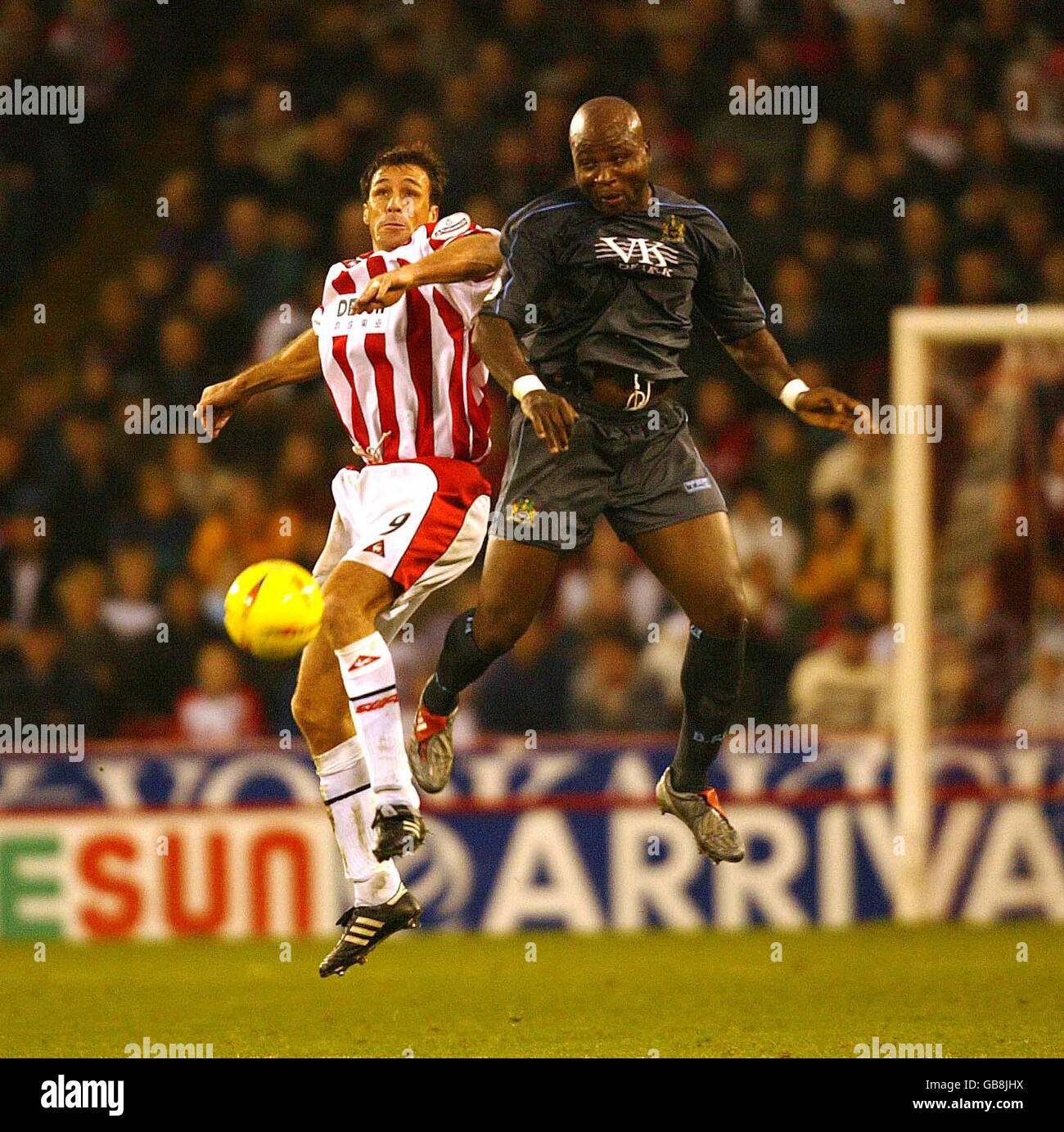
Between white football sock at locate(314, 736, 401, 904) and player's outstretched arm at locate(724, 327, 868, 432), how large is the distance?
1.92m

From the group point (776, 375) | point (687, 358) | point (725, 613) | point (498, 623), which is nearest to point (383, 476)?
point (498, 623)

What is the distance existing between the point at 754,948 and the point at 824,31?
684 cm

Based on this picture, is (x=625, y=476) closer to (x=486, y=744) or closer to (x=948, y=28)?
(x=486, y=744)

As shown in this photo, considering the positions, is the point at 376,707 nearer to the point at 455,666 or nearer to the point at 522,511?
the point at 455,666

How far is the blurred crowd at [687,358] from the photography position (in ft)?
41.3

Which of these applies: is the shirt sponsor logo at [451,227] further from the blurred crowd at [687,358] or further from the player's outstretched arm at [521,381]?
the blurred crowd at [687,358]

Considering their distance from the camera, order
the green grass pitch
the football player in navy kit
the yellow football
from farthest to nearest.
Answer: the green grass pitch, the football player in navy kit, the yellow football

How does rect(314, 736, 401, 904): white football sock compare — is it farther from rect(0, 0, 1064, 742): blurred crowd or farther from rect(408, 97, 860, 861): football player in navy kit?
rect(0, 0, 1064, 742): blurred crowd

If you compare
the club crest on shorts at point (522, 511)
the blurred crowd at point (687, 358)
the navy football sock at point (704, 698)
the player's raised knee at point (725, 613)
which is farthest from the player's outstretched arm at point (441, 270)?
the blurred crowd at point (687, 358)

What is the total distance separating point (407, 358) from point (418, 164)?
706mm

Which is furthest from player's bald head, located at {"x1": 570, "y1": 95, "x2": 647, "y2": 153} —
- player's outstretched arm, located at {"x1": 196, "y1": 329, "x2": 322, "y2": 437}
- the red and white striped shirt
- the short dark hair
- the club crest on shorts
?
player's outstretched arm, located at {"x1": 196, "y1": 329, "x2": 322, "y2": 437}

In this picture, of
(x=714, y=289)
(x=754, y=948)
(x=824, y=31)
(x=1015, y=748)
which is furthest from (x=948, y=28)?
(x=714, y=289)

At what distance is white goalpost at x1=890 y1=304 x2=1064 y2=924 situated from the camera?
38.2 feet

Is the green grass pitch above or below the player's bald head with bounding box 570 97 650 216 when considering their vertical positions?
below
